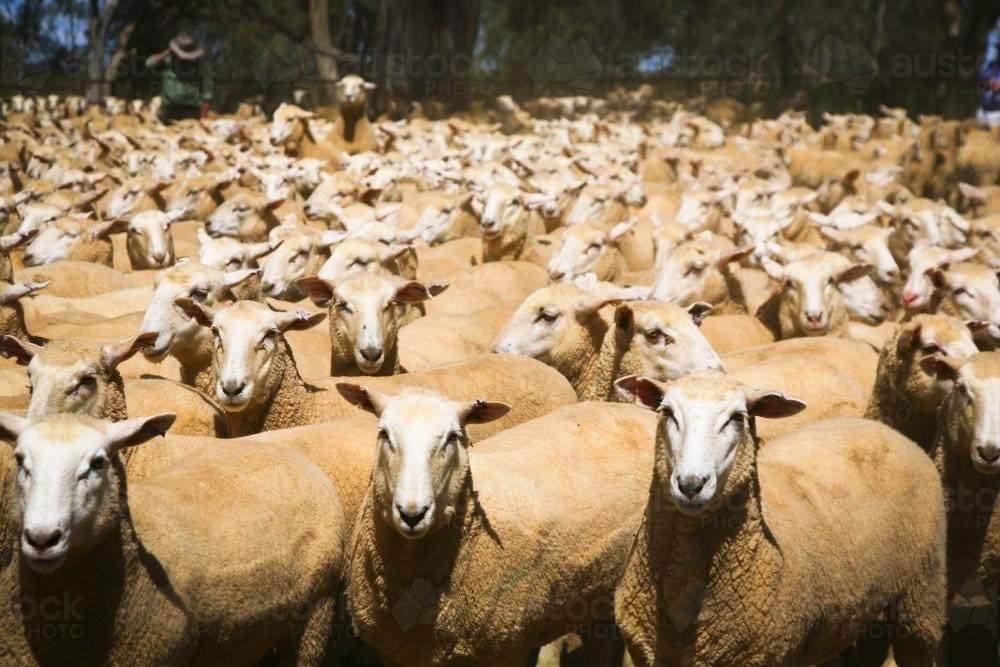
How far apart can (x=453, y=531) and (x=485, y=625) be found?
0.36 metres

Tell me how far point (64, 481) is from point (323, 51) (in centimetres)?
2837

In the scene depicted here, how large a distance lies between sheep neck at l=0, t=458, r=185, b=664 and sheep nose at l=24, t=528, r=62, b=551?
24cm

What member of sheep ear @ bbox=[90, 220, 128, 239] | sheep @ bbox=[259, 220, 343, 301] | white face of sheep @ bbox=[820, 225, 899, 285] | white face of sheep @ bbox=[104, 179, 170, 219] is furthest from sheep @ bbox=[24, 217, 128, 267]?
white face of sheep @ bbox=[820, 225, 899, 285]

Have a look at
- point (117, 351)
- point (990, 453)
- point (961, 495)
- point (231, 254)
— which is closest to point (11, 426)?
point (117, 351)

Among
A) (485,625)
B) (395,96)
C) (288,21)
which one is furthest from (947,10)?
(485,625)

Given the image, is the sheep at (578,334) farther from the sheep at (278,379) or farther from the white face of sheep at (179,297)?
the white face of sheep at (179,297)

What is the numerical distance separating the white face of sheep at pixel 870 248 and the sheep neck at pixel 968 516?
13.8 ft

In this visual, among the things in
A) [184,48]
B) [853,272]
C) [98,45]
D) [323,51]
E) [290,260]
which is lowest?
[98,45]

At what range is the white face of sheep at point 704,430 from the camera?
4.22 m

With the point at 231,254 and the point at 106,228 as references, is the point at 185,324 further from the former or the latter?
the point at 106,228

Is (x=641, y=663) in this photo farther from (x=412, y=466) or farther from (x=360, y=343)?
(x=360, y=343)

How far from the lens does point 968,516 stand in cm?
591

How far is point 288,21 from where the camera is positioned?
5384 cm

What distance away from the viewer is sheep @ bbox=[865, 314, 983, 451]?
638 centimetres
